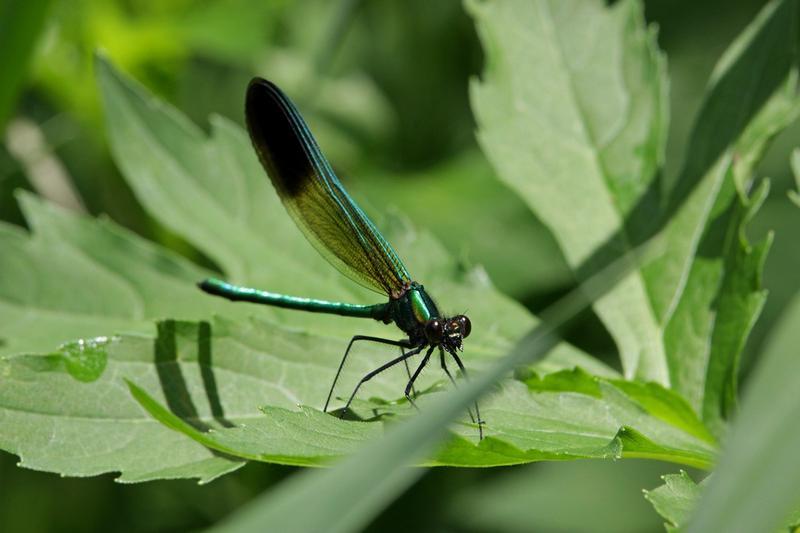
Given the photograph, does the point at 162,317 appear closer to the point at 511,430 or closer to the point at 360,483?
the point at 511,430

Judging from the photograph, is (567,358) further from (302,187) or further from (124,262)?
(124,262)

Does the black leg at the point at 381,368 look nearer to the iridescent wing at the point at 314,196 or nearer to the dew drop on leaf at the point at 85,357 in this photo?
the iridescent wing at the point at 314,196

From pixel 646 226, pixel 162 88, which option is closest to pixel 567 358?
pixel 646 226

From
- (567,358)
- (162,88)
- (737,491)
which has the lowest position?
(737,491)

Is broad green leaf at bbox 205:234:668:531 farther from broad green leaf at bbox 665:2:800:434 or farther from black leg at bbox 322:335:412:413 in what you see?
broad green leaf at bbox 665:2:800:434

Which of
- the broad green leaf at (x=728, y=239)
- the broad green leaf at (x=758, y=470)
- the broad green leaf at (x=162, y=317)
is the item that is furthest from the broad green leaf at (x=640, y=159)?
the broad green leaf at (x=758, y=470)
